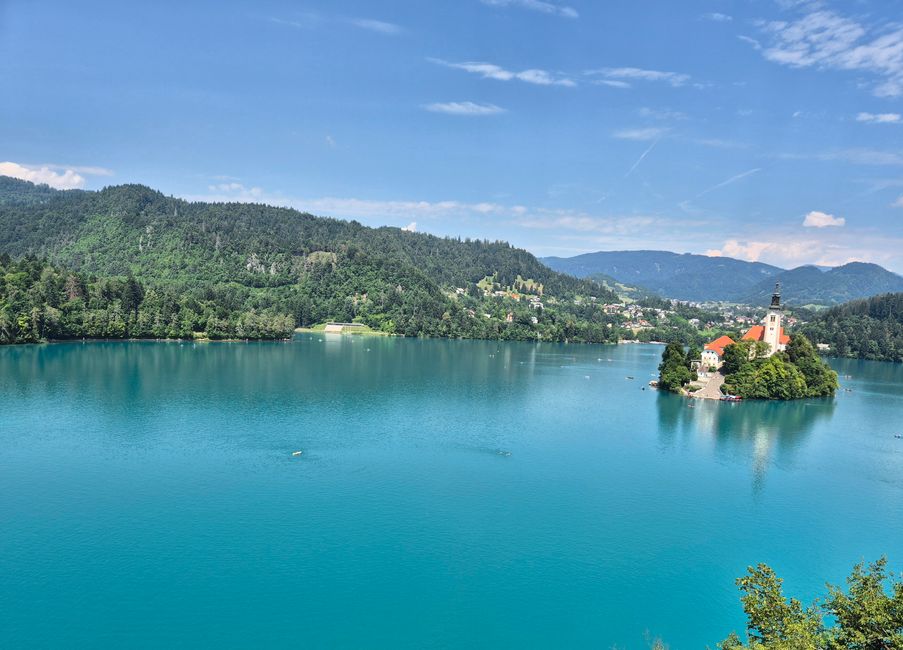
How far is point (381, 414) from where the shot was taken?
58.2 m

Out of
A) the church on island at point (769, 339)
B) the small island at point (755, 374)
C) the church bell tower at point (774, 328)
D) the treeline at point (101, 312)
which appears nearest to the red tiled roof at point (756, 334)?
the church on island at point (769, 339)

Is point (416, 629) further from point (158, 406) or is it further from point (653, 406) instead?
point (653, 406)

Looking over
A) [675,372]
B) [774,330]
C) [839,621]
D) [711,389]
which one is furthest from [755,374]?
[839,621]

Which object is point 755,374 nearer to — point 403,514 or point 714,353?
point 714,353

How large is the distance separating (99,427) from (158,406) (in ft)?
27.7

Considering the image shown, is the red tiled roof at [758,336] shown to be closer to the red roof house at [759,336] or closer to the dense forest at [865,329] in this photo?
the red roof house at [759,336]

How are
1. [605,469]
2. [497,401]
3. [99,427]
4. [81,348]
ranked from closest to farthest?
[605,469] < [99,427] < [497,401] < [81,348]

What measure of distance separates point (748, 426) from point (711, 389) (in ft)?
59.5

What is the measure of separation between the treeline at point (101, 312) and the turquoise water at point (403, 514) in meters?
33.1

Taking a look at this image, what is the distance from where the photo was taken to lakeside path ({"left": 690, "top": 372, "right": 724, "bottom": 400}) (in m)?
76.1

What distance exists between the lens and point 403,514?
33062mm

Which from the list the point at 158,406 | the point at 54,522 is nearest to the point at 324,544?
the point at 54,522

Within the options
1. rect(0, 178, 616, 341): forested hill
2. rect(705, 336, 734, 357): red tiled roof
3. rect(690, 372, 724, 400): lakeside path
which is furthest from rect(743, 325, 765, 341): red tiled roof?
rect(0, 178, 616, 341): forested hill

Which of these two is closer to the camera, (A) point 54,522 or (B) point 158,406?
(A) point 54,522
